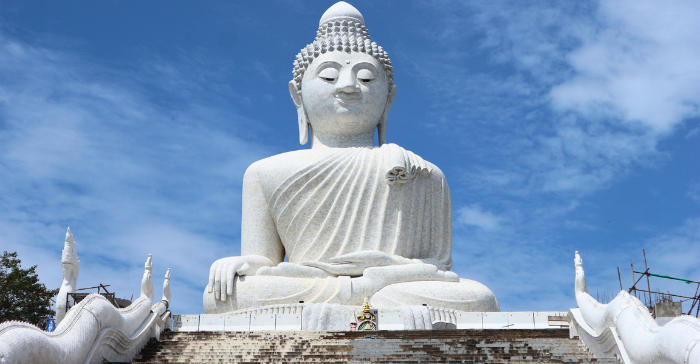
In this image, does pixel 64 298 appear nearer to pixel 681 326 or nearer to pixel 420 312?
pixel 420 312

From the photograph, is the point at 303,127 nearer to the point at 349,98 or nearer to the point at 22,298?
the point at 349,98

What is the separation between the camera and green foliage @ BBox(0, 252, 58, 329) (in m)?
23.2

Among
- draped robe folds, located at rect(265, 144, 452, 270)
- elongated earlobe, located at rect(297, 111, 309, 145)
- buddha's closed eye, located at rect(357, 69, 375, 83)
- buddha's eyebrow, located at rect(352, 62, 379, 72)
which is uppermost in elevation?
buddha's eyebrow, located at rect(352, 62, 379, 72)

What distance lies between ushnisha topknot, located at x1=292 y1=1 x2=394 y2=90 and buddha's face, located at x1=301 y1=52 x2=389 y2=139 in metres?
→ 0.13

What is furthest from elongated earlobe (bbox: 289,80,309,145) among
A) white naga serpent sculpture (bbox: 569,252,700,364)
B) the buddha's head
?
white naga serpent sculpture (bbox: 569,252,700,364)

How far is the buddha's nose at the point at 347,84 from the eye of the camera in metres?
17.8

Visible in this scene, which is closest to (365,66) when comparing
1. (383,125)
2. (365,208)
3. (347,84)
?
(347,84)

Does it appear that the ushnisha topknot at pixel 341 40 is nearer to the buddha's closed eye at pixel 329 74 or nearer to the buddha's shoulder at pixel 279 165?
the buddha's closed eye at pixel 329 74

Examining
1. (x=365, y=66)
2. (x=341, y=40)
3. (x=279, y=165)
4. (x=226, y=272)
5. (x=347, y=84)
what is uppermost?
(x=341, y=40)

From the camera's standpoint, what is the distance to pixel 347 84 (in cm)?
1777

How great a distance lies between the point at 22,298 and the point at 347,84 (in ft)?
37.6

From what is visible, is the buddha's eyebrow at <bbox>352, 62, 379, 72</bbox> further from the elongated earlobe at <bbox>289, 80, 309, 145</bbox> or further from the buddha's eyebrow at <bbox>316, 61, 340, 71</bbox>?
the elongated earlobe at <bbox>289, 80, 309, 145</bbox>

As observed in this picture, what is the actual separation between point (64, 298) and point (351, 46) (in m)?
8.74

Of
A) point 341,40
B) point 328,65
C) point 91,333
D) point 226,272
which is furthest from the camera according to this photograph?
point 341,40
